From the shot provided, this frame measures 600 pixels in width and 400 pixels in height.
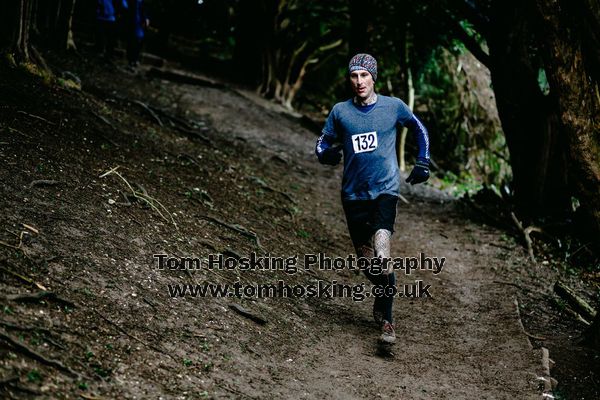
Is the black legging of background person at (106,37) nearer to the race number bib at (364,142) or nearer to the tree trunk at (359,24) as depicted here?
the tree trunk at (359,24)

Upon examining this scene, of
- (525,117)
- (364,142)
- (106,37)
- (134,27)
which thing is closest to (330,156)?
(364,142)

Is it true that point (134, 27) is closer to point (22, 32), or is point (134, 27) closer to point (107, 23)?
point (107, 23)

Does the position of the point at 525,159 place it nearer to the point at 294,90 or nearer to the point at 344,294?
the point at 344,294

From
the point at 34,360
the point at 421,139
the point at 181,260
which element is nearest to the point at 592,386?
the point at 421,139

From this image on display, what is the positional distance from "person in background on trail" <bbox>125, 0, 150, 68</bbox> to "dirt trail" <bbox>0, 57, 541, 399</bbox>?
666cm

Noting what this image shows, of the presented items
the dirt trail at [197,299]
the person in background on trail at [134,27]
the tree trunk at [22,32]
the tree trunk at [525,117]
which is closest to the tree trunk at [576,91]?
the dirt trail at [197,299]

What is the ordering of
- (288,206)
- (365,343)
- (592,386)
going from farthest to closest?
(288,206), (365,343), (592,386)

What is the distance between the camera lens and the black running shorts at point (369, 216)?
19.3ft

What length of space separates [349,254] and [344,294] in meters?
1.70

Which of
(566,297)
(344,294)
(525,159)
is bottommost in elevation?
(344,294)

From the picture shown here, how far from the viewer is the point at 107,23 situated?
17203 mm

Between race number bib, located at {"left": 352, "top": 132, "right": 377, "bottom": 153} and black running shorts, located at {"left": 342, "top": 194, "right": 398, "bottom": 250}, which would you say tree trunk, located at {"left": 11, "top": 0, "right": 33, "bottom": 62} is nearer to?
race number bib, located at {"left": 352, "top": 132, "right": 377, "bottom": 153}

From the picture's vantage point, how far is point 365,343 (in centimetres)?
598

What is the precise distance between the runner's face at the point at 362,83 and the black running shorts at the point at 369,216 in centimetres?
96
